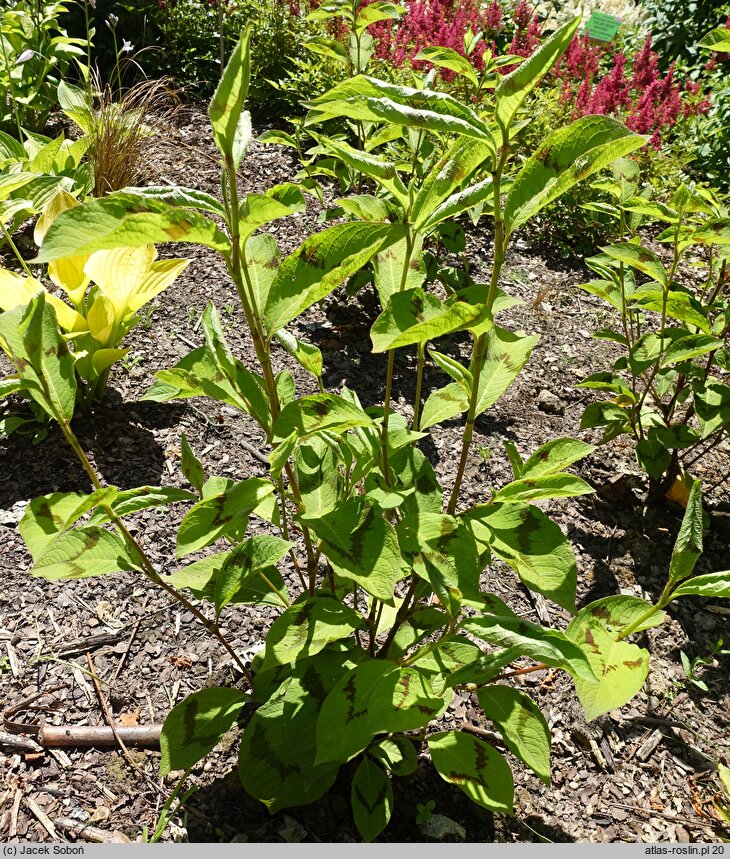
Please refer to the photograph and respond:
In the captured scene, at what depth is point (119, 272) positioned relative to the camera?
8.70ft

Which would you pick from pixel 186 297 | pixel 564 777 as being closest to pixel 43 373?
pixel 564 777

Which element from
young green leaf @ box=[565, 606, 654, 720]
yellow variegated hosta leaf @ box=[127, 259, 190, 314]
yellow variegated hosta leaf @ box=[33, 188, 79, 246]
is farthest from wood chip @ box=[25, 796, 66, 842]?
yellow variegated hosta leaf @ box=[33, 188, 79, 246]

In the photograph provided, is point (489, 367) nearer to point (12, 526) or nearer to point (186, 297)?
point (12, 526)

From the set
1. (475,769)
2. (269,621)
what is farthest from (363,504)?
(269,621)

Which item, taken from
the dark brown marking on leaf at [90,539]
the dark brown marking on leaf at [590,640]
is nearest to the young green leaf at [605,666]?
the dark brown marking on leaf at [590,640]

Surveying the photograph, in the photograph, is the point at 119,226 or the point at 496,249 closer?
the point at 119,226

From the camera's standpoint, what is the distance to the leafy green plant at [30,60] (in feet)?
12.7

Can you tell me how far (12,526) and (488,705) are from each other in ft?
5.26

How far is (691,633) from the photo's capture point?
226 centimetres

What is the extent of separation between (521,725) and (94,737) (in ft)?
3.47

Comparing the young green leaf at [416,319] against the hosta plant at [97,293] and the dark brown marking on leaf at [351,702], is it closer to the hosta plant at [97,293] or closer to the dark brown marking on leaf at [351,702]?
the dark brown marking on leaf at [351,702]

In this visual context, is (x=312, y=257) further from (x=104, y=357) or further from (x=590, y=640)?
(x=104, y=357)

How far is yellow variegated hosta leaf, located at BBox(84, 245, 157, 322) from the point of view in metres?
2.61

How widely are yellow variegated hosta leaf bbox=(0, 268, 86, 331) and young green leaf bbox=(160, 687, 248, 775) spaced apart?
146 centimetres
